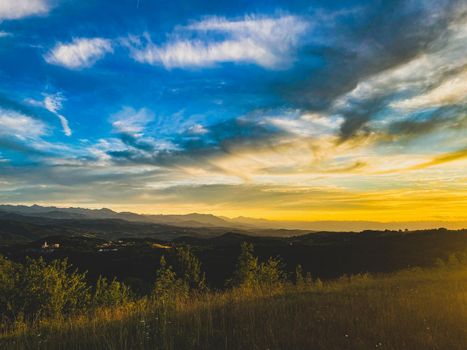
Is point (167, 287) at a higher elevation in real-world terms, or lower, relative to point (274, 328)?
lower

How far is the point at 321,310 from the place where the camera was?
25.9 ft

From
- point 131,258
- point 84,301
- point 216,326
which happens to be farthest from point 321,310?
point 131,258

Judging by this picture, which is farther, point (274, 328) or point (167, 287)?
point (167, 287)

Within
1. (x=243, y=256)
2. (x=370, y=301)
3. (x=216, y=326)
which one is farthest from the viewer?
(x=243, y=256)

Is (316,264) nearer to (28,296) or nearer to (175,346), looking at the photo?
(28,296)

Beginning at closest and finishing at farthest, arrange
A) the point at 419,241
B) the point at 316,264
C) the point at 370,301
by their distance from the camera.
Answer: the point at 370,301 < the point at 316,264 < the point at 419,241

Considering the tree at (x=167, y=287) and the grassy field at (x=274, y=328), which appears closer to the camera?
the grassy field at (x=274, y=328)

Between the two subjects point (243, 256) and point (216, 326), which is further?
point (243, 256)

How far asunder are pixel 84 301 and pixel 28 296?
10986 mm

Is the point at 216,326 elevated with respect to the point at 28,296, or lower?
elevated

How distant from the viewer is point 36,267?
32375mm

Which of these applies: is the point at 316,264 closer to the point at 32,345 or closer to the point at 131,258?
the point at 131,258

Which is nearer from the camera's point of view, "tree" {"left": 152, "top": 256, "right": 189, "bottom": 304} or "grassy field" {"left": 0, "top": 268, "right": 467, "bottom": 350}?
"grassy field" {"left": 0, "top": 268, "right": 467, "bottom": 350}

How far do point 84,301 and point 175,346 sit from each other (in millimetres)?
40736
